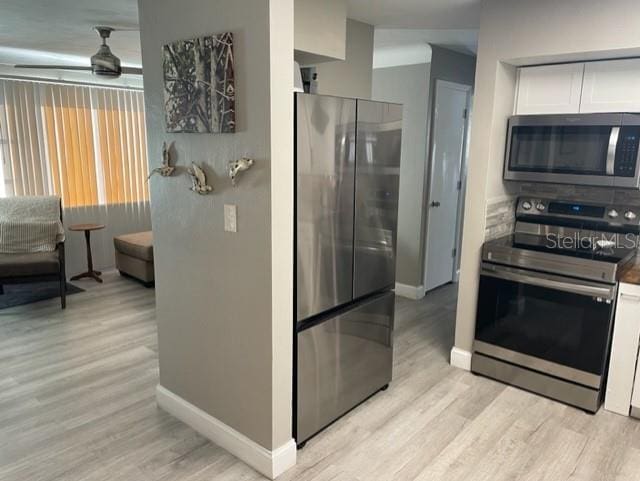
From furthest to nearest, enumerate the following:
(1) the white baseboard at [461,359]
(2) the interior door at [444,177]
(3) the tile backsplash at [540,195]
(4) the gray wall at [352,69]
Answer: (2) the interior door at [444,177]
(1) the white baseboard at [461,359]
(4) the gray wall at [352,69]
(3) the tile backsplash at [540,195]

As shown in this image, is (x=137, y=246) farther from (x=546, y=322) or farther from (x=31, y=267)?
(x=546, y=322)

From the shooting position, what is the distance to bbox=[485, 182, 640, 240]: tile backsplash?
10.2ft

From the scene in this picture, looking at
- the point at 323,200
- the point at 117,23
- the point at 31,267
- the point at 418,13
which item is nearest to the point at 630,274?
the point at 323,200

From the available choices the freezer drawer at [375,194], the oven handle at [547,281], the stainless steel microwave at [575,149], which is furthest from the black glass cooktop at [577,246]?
the freezer drawer at [375,194]

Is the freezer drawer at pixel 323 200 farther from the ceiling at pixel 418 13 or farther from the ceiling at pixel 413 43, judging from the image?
the ceiling at pixel 413 43

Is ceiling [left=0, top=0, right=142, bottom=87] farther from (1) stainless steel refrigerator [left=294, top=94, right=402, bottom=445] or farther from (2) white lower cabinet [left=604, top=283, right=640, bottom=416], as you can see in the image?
(2) white lower cabinet [left=604, top=283, right=640, bottom=416]

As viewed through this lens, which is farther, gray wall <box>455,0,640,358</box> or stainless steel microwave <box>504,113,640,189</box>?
stainless steel microwave <box>504,113,640,189</box>

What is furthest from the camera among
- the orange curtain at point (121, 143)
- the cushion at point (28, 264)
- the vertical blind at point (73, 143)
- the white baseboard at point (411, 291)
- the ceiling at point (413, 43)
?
the orange curtain at point (121, 143)

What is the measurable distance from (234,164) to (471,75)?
3.90 m

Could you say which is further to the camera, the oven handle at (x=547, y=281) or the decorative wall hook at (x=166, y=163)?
the oven handle at (x=547, y=281)

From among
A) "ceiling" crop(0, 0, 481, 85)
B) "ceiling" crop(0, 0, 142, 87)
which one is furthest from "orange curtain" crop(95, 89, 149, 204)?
"ceiling" crop(0, 0, 481, 85)

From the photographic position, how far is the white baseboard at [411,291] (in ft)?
16.0

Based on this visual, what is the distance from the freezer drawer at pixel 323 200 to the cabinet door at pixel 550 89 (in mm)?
1394

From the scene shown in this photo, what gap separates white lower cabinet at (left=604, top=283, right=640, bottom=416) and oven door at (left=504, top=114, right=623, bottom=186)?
0.68 metres
